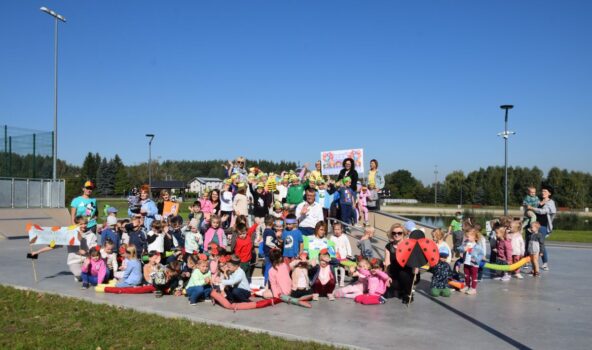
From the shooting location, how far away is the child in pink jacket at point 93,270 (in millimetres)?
8852

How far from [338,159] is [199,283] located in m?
21.6

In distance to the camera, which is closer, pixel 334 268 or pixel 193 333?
pixel 193 333

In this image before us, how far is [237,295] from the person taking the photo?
7566mm

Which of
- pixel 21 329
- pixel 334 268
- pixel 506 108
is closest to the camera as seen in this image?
pixel 21 329

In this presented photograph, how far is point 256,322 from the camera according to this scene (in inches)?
255

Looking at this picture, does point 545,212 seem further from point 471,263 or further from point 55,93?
point 55,93

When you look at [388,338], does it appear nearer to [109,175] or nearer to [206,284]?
[206,284]

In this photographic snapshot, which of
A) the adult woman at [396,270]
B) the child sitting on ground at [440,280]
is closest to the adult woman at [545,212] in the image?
the child sitting on ground at [440,280]

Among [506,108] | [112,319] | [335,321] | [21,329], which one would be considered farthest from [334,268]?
[506,108]

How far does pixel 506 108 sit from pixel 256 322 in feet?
68.9

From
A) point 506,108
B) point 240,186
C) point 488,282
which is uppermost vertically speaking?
point 506,108

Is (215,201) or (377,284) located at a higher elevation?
(215,201)

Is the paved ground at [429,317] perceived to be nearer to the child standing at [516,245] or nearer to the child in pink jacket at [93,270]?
the child in pink jacket at [93,270]

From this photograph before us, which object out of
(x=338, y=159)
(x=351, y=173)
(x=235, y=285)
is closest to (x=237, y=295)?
(x=235, y=285)
